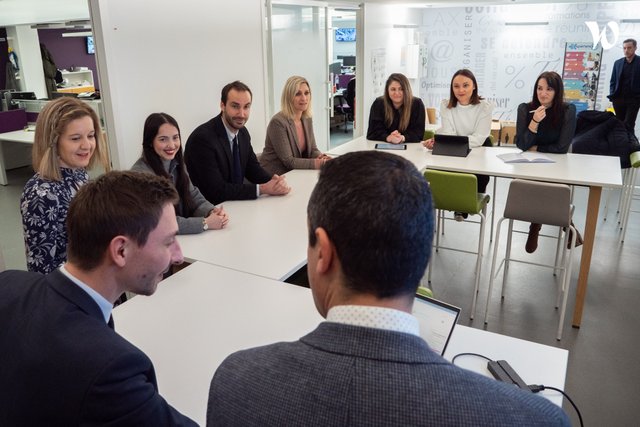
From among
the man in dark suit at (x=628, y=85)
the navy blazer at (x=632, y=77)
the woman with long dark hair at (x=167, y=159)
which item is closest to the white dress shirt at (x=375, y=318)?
the woman with long dark hair at (x=167, y=159)

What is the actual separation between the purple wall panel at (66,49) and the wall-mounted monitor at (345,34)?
5651mm

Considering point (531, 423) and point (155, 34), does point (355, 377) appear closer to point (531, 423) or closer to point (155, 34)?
point (531, 423)

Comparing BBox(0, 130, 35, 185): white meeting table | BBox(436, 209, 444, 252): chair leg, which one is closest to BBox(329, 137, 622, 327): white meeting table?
BBox(436, 209, 444, 252): chair leg

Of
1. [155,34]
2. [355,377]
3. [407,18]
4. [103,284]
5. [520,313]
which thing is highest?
[407,18]

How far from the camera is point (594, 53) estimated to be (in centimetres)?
809

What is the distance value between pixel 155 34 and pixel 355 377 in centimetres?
346

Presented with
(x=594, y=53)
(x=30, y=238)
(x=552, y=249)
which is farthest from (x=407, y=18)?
(x=30, y=238)

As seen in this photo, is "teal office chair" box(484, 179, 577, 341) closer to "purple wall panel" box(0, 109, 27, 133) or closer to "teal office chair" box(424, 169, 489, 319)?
"teal office chair" box(424, 169, 489, 319)

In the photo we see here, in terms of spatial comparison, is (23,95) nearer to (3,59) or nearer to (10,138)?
(10,138)

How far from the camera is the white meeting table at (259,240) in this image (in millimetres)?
2221

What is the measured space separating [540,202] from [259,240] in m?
1.78

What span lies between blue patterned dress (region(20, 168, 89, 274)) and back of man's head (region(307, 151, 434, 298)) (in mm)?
1606

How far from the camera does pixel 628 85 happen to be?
270 inches

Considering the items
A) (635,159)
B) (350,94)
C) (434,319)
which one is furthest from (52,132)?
(350,94)
